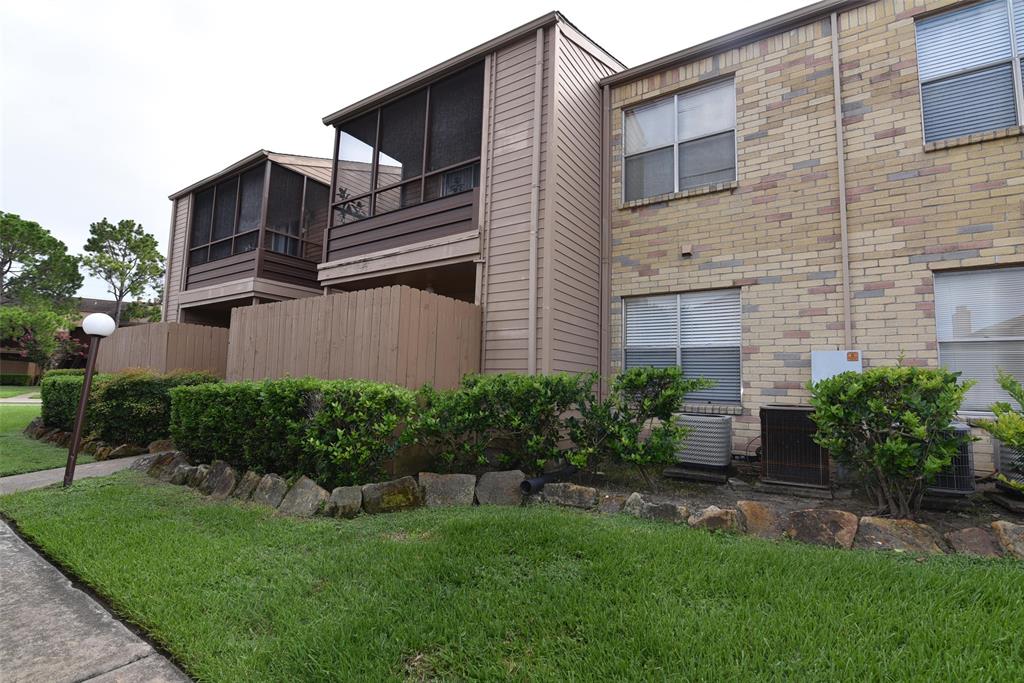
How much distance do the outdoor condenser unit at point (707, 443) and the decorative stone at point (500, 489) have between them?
198 cm

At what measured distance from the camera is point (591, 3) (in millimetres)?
7594

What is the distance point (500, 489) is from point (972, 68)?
7.12 meters

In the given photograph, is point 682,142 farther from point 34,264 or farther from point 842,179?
point 34,264

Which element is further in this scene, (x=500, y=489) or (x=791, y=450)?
(x=791, y=450)

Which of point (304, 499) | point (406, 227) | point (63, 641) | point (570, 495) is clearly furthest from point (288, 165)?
point (63, 641)

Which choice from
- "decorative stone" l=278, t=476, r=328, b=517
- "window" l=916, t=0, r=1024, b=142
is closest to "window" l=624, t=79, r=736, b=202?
"window" l=916, t=0, r=1024, b=142

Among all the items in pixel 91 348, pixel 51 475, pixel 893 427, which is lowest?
pixel 51 475

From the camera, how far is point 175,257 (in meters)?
13.3

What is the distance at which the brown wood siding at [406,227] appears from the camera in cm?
725

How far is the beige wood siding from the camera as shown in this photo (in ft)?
42.4

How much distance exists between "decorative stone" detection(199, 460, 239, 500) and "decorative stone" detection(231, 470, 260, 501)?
11cm

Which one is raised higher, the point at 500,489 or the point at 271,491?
the point at 500,489

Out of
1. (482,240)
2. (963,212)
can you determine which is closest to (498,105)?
(482,240)

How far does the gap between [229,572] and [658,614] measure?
8.52ft
